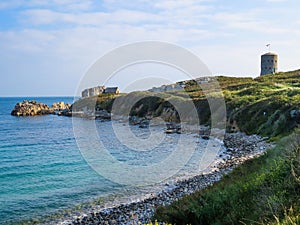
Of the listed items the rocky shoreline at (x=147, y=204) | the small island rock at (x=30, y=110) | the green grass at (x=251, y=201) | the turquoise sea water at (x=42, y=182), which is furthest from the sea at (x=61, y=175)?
the small island rock at (x=30, y=110)

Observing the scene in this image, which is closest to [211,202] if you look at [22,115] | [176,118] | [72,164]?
[72,164]

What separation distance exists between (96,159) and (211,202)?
19.3m

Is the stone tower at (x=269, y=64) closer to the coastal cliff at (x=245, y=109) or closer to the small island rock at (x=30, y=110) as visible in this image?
the coastal cliff at (x=245, y=109)

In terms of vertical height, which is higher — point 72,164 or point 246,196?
point 246,196

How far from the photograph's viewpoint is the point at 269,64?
97.9 meters

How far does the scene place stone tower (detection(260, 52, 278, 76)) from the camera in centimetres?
9631

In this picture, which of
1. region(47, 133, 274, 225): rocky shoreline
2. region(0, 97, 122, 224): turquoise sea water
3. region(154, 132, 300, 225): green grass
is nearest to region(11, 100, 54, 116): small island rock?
region(0, 97, 122, 224): turquoise sea water

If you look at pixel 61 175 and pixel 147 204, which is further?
pixel 61 175

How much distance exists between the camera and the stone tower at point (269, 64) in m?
96.3

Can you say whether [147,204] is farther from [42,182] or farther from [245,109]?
[245,109]

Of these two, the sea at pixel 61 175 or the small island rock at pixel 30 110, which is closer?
the sea at pixel 61 175

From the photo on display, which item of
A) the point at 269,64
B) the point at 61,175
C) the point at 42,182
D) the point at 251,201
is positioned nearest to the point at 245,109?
the point at 61,175

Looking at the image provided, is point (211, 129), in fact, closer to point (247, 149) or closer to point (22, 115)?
point (247, 149)

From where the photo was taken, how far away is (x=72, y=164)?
26547 millimetres
